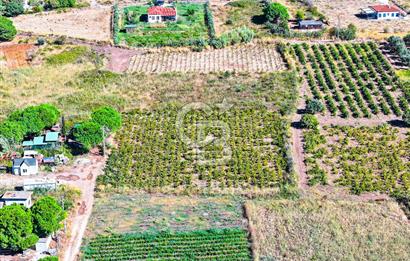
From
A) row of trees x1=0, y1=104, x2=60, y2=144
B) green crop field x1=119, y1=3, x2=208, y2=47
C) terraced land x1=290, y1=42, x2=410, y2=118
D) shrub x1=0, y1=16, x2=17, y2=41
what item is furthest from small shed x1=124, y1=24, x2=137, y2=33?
row of trees x1=0, y1=104, x2=60, y2=144

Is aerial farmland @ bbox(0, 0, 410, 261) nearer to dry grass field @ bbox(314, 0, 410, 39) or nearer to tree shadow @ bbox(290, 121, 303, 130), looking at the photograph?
tree shadow @ bbox(290, 121, 303, 130)

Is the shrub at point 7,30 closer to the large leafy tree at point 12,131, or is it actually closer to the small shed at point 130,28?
the small shed at point 130,28

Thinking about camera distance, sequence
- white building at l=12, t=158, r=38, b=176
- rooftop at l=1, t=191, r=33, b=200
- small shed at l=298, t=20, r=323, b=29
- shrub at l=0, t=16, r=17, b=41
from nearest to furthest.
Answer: rooftop at l=1, t=191, r=33, b=200
white building at l=12, t=158, r=38, b=176
shrub at l=0, t=16, r=17, b=41
small shed at l=298, t=20, r=323, b=29

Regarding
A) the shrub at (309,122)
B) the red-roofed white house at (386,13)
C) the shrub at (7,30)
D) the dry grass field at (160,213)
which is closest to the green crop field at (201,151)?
the shrub at (309,122)

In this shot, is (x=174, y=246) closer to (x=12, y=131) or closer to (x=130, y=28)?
(x=12, y=131)

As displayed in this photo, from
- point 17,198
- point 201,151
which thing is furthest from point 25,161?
point 201,151

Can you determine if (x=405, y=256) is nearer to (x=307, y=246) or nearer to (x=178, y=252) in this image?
(x=307, y=246)

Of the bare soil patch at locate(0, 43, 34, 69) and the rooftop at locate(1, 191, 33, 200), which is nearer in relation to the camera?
the rooftop at locate(1, 191, 33, 200)
